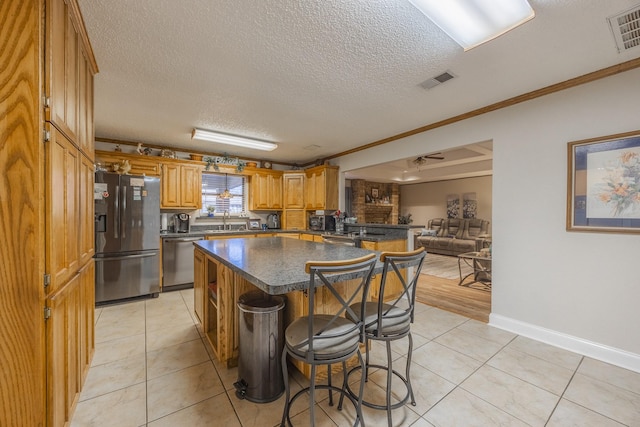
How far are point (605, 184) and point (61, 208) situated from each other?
3892 mm

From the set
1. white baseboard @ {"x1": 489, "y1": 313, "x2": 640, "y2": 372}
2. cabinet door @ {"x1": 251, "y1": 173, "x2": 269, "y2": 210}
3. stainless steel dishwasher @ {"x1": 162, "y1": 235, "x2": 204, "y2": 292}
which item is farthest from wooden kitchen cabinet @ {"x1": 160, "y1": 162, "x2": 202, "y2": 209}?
white baseboard @ {"x1": 489, "y1": 313, "x2": 640, "y2": 372}

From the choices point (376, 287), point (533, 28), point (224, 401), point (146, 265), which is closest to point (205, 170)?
point (146, 265)

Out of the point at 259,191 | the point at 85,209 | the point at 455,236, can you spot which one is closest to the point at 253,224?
the point at 259,191

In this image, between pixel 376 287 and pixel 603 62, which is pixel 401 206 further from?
pixel 603 62

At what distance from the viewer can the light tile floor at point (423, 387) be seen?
1562mm

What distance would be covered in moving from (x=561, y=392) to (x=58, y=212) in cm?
329

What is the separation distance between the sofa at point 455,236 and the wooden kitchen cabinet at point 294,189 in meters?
3.76

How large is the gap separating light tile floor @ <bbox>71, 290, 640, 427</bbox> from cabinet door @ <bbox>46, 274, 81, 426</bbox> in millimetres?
281

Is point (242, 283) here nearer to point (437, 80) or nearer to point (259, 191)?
point (437, 80)

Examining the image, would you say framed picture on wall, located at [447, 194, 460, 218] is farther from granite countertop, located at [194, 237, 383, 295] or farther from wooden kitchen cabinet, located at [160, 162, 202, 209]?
wooden kitchen cabinet, located at [160, 162, 202, 209]

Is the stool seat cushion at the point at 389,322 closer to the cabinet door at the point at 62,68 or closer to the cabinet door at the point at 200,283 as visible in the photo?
the cabinet door at the point at 200,283

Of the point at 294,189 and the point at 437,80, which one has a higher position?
the point at 437,80

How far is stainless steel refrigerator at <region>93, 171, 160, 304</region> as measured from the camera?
3.44 m

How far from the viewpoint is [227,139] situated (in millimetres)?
4027
